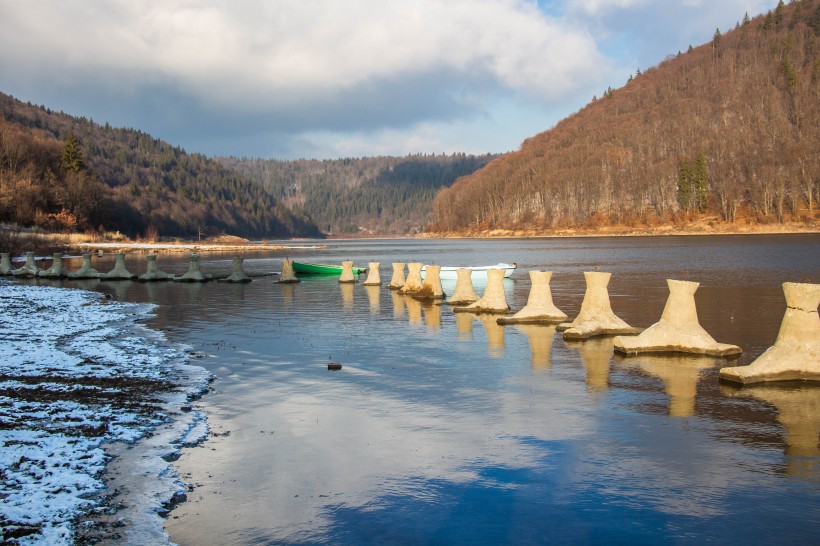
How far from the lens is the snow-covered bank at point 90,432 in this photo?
7.25 metres

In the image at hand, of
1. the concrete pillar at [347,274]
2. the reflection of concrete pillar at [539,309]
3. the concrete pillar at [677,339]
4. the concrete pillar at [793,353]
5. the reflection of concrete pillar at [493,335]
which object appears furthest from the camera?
the concrete pillar at [347,274]

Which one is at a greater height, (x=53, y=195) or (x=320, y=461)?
(x=53, y=195)

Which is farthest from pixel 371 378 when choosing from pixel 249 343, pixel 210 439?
pixel 249 343

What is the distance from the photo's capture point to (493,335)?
2120 centimetres

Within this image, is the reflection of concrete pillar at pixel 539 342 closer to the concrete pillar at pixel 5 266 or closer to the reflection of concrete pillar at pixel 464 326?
the reflection of concrete pillar at pixel 464 326

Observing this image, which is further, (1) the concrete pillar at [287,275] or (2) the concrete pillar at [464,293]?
(1) the concrete pillar at [287,275]

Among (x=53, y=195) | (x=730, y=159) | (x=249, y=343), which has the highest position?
(x=730, y=159)

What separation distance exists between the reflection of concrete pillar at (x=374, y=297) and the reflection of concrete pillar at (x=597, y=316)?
10172mm

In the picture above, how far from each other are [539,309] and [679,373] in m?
8.72

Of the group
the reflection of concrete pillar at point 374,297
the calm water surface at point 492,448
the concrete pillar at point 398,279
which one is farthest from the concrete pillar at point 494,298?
the concrete pillar at point 398,279

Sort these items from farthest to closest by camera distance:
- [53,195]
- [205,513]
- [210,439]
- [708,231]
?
[708,231]
[53,195]
[210,439]
[205,513]

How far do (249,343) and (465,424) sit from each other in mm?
10598

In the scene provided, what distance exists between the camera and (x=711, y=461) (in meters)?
9.34

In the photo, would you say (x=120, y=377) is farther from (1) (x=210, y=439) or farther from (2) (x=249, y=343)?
(2) (x=249, y=343)
